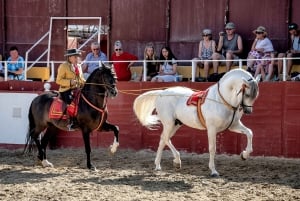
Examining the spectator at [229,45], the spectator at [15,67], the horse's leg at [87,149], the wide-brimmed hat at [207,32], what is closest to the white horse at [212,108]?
the horse's leg at [87,149]

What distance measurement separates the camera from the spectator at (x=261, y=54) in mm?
13930

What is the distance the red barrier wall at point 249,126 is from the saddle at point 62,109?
2188 mm

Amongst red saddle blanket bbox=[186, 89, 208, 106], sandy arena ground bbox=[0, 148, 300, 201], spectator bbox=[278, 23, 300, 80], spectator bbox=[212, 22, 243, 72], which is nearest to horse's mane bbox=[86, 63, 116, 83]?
red saddle blanket bbox=[186, 89, 208, 106]

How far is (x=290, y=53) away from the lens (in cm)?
1375

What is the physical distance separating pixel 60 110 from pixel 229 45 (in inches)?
158

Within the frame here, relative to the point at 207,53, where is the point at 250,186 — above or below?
below

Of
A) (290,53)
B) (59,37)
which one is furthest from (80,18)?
(290,53)

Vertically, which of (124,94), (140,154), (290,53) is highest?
(290,53)

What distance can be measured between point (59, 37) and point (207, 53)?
4.64 meters

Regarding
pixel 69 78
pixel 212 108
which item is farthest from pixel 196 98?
pixel 69 78

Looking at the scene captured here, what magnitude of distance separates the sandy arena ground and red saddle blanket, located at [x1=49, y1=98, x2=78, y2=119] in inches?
37.1

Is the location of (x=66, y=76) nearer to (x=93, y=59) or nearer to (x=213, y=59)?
(x=93, y=59)

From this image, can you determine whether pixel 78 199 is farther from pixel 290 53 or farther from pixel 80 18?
pixel 80 18

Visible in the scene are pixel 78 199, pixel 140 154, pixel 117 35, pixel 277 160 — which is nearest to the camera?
pixel 78 199
